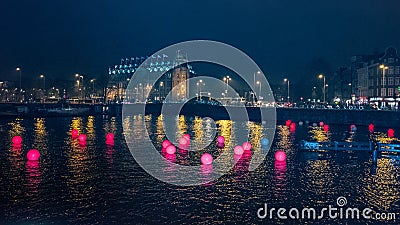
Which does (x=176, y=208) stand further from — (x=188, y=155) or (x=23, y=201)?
(x=188, y=155)

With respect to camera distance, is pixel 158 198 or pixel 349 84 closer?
pixel 158 198

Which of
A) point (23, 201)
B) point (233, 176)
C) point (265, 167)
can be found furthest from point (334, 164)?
point (23, 201)

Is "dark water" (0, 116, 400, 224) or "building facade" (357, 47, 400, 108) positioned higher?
"building facade" (357, 47, 400, 108)

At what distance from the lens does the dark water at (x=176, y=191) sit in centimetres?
2316

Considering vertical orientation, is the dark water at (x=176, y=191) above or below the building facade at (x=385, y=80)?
below

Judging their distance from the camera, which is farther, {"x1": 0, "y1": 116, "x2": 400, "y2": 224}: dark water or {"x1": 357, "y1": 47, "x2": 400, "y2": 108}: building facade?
{"x1": 357, "y1": 47, "x2": 400, "y2": 108}: building facade

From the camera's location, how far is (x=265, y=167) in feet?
127

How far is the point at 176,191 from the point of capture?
28984 mm

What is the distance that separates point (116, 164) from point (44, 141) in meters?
24.4

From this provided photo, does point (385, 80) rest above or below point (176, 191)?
above

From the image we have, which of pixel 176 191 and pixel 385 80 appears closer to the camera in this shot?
pixel 176 191

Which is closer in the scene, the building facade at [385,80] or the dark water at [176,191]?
the dark water at [176,191]

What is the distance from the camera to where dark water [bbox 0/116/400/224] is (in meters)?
23.2

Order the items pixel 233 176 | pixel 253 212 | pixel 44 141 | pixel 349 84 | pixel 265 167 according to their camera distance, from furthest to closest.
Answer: pixel 349 84 < pixel 44 141 < pixel 265 167 < pixel 233 176 < pixel 253 212
